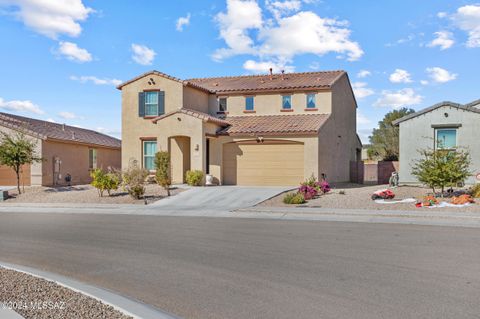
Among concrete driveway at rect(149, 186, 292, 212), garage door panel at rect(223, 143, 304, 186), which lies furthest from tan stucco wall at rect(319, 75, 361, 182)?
concrete driveway at rect(149, 186, 292, 212)

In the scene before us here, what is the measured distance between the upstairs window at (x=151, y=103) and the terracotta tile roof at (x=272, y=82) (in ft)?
9.22

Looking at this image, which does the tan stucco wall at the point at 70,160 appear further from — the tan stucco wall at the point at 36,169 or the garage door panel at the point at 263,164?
the garage door panel at the point at 263,164

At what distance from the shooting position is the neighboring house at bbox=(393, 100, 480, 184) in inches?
891

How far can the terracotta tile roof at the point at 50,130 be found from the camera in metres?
27.4

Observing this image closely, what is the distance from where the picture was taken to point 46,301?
5.70 m

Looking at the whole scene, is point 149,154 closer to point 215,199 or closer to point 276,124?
point 276,124

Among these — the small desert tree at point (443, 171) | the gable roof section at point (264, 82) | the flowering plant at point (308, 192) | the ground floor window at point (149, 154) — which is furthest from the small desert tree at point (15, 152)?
the small desert tree at point (443, 171)

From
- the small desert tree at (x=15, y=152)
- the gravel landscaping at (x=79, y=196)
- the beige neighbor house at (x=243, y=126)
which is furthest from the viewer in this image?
the beige neighbor house at (x=243, y=126)

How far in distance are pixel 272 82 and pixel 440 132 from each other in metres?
11.3

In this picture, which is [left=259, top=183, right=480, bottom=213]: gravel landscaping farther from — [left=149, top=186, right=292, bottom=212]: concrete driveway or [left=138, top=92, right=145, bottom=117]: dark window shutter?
[left=138, top=92, right=145, bottom=117]: dark window shutter

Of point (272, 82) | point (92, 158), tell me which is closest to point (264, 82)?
point (272, 82)

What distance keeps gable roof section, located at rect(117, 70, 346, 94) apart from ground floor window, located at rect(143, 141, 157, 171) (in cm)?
417

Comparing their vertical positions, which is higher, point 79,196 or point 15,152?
point 15,152

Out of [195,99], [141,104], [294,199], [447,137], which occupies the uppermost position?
[195,99]
